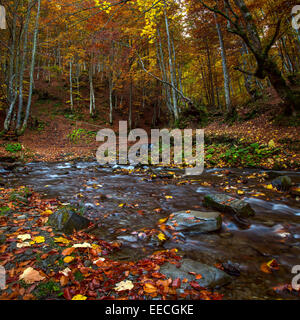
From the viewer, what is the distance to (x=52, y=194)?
4.73 metres

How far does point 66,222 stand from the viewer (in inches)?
108

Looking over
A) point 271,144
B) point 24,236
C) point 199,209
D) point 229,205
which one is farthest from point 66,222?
point 271,144

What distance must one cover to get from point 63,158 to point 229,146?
9026mm

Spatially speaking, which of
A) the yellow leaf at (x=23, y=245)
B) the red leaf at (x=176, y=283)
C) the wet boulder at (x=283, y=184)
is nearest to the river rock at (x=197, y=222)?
the red leaf at (x=176, y=283)

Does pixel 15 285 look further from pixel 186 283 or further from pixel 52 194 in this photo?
pixel 52 194

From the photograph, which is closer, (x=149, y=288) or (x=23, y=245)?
(x=149, y=288)

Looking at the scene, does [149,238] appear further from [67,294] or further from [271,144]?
[271,144]

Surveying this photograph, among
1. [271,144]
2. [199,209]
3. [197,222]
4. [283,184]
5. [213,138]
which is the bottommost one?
[199,209]

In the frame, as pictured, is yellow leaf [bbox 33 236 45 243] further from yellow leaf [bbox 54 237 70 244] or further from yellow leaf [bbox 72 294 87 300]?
yellow leaf [bbox 72 294 87 300]

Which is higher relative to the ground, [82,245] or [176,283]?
[82,245]

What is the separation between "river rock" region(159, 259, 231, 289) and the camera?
6.05 feet

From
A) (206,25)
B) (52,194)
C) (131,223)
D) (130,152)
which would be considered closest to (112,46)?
(206,25)

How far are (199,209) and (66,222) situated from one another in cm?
262

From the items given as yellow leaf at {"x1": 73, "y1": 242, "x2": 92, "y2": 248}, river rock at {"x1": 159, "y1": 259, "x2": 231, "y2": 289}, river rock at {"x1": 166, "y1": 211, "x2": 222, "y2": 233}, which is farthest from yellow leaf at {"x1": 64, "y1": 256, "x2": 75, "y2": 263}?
river rock at {"x1": 166, "y1": 211, "x2": 222, "y2": 233}
